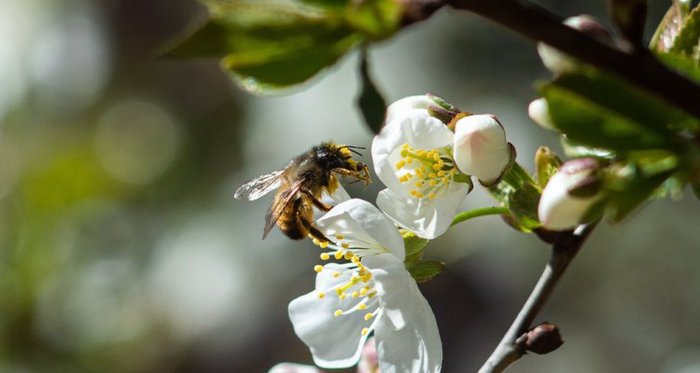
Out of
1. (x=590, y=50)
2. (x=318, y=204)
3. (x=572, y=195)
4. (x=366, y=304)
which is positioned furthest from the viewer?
(x=318, y=204)

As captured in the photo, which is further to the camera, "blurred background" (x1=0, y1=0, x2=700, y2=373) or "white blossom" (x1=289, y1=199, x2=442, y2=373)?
"blurred background" (x1=0, y1=0, x2=700, y2=373)

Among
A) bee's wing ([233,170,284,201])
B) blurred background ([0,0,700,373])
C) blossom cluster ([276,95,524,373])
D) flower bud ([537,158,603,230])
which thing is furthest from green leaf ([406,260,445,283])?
blurred background ([0,0,700,373])

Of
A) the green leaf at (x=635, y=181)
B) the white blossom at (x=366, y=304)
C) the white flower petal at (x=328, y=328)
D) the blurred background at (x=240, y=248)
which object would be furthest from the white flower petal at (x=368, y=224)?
the blurred background at (x=240, y=248)

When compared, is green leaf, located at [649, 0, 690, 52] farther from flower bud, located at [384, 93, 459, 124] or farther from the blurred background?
the blurred background

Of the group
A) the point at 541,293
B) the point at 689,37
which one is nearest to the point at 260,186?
the point at 541,293

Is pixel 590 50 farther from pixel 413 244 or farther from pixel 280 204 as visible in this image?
pixel 280 204

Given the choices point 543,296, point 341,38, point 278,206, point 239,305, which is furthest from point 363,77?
point 239,305

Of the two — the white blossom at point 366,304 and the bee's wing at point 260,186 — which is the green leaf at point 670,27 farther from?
the bee's wing at point 260,186
